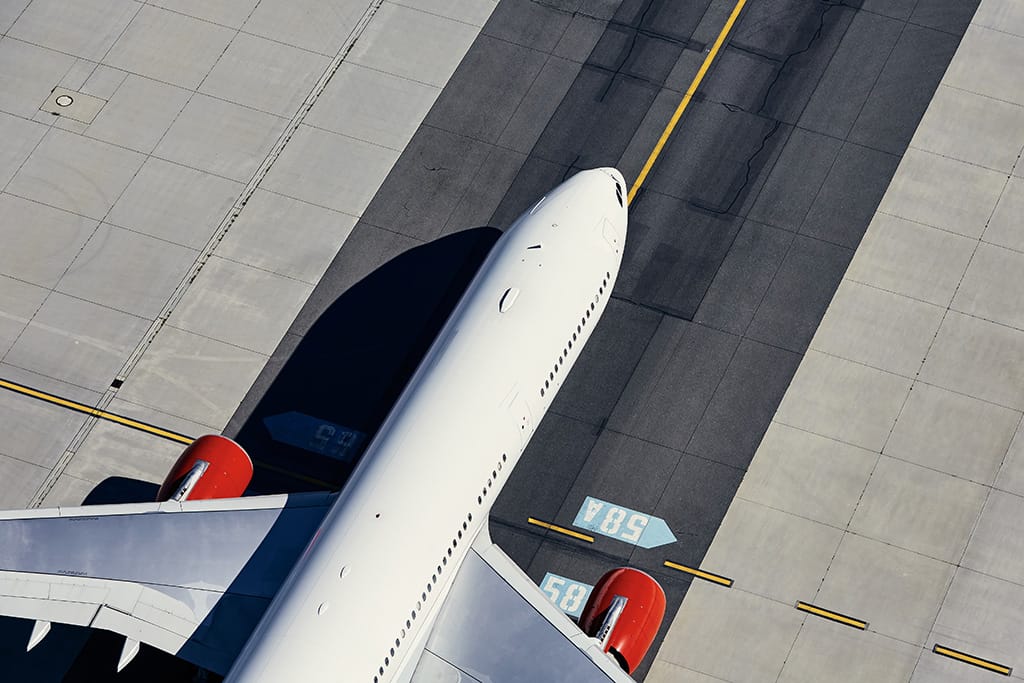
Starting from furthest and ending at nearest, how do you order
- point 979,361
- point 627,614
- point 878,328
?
point 878,328, point 979,361, point 627,614

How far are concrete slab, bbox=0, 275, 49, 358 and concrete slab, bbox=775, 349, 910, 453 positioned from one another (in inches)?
798

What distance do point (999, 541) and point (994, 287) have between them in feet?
25.3

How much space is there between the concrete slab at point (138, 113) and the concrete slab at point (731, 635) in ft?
68.6

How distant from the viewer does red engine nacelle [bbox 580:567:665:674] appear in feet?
109

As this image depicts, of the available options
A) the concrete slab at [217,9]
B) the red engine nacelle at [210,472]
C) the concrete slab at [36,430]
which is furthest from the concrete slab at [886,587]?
the concrete slab at [217,9]

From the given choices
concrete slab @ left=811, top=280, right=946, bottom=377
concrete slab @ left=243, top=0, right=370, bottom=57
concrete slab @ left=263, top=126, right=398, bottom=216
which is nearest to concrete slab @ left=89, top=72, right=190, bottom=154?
concrete slab @ left=243, top=0, right=370, bottom=57

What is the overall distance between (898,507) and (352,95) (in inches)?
789

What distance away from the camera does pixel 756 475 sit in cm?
3812

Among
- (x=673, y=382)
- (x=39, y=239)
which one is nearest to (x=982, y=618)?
(x=673, y=382)

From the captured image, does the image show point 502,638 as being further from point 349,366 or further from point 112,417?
point 112,417

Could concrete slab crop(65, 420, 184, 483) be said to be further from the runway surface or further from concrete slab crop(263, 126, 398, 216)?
concrete slab crop(263, 126, 398, 216)

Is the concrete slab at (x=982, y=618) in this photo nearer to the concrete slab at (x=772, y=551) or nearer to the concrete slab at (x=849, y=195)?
the concrete slab at (x=772, y=551)

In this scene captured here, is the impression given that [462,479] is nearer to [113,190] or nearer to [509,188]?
[509,188]

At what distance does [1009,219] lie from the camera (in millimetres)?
42625
